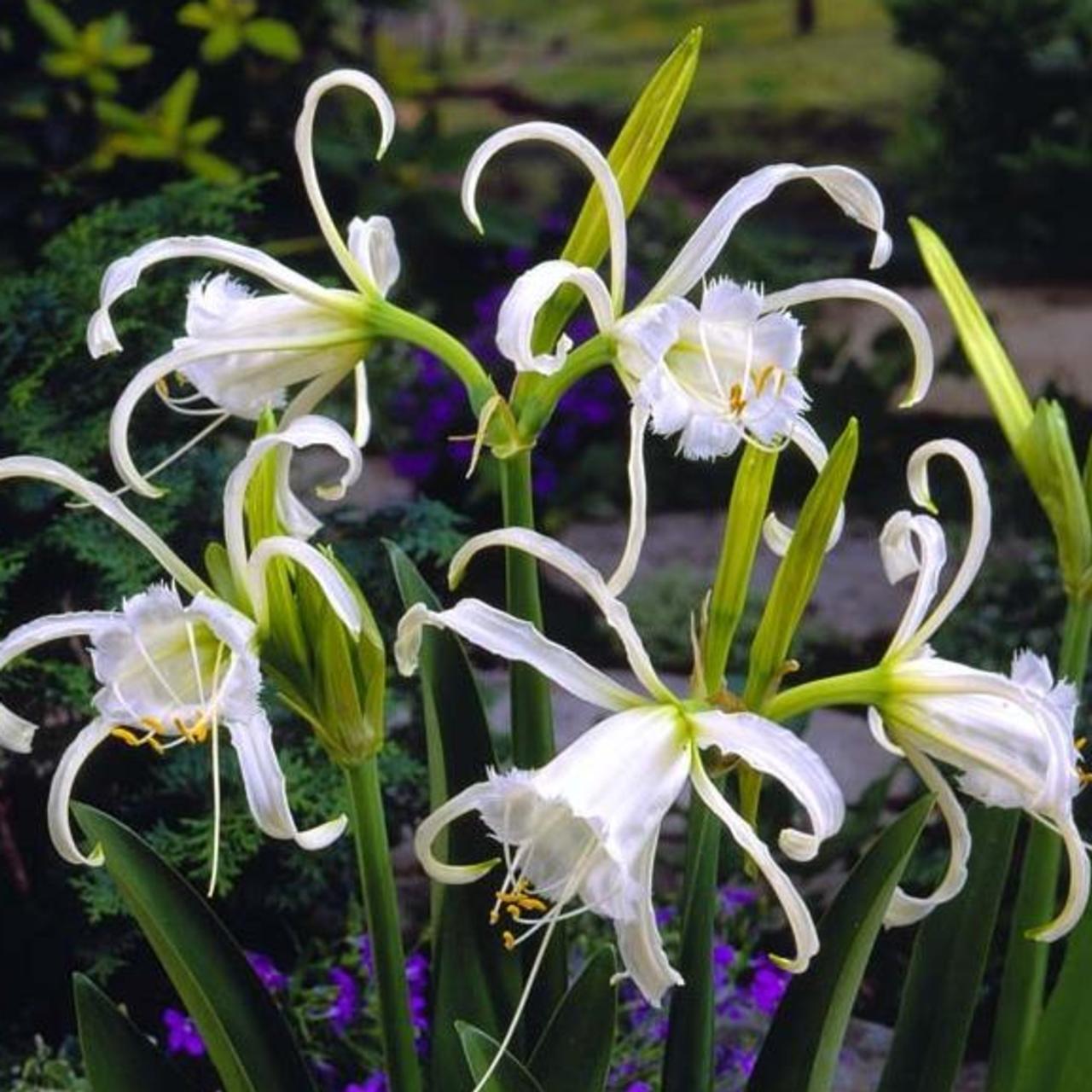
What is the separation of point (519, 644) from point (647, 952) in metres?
0.18

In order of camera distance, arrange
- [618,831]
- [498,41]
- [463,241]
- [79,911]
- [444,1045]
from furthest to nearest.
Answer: [498,41] → [463,241] → [79,911] → [444,1045] → [618,831]

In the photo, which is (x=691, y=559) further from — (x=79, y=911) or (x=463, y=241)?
(x=79, y=911)

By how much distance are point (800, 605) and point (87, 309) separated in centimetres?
143

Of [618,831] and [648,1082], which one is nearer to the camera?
[618,831]

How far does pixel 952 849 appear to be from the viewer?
1306mm

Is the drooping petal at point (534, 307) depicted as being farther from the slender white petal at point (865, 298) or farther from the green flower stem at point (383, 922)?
the green flower stem at point (383, 922)

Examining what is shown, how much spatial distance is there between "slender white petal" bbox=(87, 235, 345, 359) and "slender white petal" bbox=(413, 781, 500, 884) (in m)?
0.31

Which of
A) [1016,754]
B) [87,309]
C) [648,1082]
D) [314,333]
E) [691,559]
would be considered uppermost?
[314,333]

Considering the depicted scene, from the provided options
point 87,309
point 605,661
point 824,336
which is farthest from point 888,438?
point 87,309

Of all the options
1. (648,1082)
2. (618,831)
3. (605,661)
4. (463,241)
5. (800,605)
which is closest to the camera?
(618,831)

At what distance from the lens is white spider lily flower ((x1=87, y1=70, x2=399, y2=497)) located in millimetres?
1242

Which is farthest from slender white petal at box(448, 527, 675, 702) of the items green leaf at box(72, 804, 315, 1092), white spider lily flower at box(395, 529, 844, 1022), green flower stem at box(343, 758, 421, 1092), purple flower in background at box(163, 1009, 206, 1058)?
purple flower in background at box(163, 1009, 206, 1058)

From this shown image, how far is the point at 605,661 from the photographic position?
372cm

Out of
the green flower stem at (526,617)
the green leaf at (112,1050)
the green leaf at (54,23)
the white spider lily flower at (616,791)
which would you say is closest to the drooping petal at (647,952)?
the white spider lily flower at (616,791)
